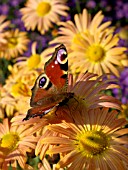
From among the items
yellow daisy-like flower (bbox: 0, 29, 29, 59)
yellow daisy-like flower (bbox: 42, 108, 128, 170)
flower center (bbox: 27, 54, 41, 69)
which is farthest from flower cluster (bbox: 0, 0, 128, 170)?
yellow daisy-like flower (bbox: 0, 29, 29, 59)

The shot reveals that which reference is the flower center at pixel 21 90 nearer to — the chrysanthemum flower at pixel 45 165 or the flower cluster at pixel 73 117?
the flower cluster at pixel 73 117

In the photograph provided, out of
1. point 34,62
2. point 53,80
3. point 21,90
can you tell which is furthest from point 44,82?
point 34,62

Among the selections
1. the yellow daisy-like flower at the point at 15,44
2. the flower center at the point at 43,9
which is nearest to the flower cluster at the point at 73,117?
the yellow daisy-like flower at the point at 15,44

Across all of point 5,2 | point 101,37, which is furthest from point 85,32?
point 5,2

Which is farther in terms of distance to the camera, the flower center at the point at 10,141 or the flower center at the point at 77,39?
the flower center at the point at 77,39

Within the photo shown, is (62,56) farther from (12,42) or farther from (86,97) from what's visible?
(12,42)

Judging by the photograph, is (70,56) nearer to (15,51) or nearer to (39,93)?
(39,93)
